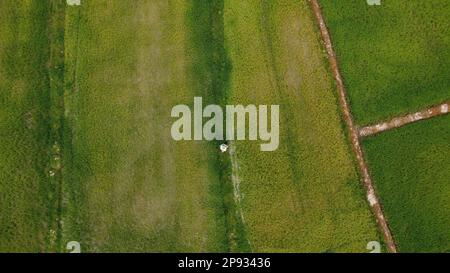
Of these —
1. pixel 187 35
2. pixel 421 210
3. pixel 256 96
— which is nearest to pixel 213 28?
pixel 187 35

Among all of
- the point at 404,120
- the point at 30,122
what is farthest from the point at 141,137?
the point at 404,120

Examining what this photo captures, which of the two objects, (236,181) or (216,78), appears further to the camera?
(216,78)

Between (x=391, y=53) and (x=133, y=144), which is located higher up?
(x=391, y=53)

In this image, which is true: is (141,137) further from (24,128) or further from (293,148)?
(293,148)

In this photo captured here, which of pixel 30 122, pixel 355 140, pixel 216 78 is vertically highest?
pixel 216 78

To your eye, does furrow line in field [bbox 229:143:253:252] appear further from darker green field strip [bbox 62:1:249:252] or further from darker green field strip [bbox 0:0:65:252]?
darker green field strip [bbox 0:0:65:252]

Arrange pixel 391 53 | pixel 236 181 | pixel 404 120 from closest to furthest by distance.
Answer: pixel 236 181
pixel 404 120
pixel 391 53

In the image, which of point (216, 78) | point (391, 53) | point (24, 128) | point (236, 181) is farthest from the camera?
point (391, 53)
